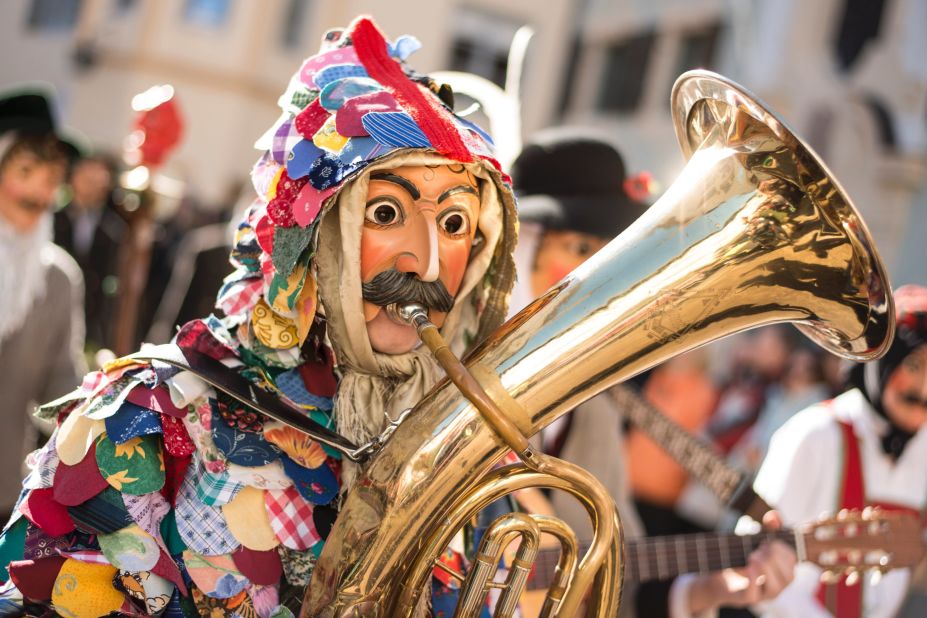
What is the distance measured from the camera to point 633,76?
16.6 meters

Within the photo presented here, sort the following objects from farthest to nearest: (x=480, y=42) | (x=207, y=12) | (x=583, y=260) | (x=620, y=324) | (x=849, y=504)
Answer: (x=207, y=12)
(x=480, y=42)
(x=849, y=504)
(x=583, y=260)
(x=620, y=324)

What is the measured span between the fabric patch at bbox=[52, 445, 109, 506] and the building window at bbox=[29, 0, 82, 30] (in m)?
19.7

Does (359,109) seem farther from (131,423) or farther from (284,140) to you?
(131,423)

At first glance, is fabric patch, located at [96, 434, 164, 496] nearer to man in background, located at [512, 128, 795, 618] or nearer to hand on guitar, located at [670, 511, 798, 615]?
man in background, located at [512, 128, 795, 618]

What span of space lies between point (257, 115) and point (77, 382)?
14.9m

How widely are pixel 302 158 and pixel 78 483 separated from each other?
2.05 feet

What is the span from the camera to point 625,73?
16859 mm

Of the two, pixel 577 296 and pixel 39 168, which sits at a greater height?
pixel 577 296

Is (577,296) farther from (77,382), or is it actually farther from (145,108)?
(145,108)

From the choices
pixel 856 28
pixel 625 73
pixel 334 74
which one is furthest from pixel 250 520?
pixel 625 73

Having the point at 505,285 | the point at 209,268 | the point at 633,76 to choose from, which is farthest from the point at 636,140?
the point at 505,285

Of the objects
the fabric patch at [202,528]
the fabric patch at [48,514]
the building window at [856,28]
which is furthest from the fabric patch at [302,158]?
the building window at [856,28]

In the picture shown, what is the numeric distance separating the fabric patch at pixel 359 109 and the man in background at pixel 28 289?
91.6 inches

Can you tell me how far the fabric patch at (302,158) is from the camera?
1.89 m
